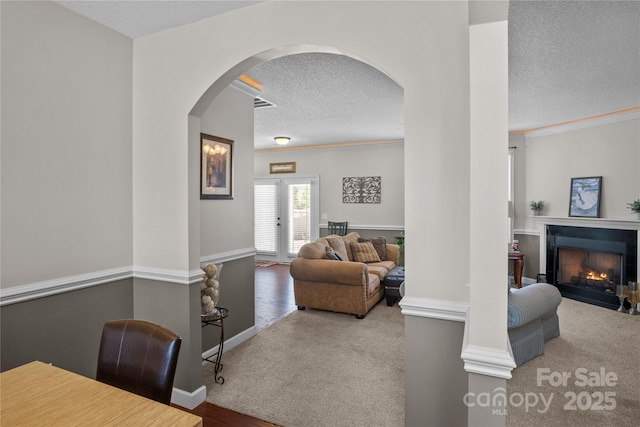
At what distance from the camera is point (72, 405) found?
46.4 inches

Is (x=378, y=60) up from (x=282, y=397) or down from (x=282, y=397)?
up

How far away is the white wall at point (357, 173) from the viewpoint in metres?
7.21

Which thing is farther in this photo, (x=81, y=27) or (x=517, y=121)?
(x=517, y=121)

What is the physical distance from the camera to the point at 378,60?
190 centimetres

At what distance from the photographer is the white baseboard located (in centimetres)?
244

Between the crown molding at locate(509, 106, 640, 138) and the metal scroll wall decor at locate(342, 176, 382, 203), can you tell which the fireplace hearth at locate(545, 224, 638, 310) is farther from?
the metal scroll wall decor at locate(342, 176, 382, 203)

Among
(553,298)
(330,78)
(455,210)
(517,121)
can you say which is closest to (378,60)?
(455,210)

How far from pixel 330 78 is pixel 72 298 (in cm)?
287

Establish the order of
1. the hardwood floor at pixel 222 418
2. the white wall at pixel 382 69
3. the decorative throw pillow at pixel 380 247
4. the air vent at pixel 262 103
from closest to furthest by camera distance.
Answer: the white wall at pixel 382 69 → the hardwood floor at pixel 222 418 → the air vent at pixel 262 103 → the decorative throw pillow at pixel 380 247

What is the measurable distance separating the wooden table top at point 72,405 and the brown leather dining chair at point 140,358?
126 millimetres

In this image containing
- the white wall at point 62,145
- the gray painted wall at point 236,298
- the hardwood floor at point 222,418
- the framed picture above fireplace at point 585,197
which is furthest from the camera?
the framed picture above fireplace at point 585,197

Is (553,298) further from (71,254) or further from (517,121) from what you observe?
(71,254)

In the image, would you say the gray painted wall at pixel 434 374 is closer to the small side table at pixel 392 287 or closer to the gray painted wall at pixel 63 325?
the gray painted wall at pixel 63 325

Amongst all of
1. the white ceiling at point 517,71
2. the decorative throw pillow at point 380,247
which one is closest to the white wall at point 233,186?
the white ceiling at point 517,71
